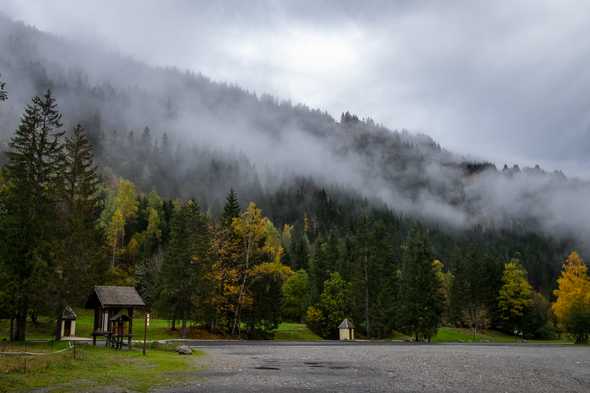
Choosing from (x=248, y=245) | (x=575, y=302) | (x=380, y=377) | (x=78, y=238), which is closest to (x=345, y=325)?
(x=248, y=245)

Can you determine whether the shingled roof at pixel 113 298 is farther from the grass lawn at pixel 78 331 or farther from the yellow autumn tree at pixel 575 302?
the yellow autumn tree at pixel 575 302

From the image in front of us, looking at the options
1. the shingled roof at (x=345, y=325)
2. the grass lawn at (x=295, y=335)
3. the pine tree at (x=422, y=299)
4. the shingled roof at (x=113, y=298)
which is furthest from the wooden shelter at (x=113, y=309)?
the pine tree at (x=422, y=299)

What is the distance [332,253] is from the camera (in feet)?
287

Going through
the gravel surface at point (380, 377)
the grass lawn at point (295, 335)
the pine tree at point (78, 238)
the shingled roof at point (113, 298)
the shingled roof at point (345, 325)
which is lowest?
the grass lawn at point (295, 335)

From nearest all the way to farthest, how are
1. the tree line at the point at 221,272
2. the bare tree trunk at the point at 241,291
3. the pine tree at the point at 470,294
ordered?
the tree line at the point at 221,272 → the bare tree trunk at the point at 241,291 → the pine tree at the point at 470,294

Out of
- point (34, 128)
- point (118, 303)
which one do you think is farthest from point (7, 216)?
point (118, 303)

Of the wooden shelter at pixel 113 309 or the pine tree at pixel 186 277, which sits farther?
the pine tree at pixel 186 277

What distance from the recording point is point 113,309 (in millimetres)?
38781

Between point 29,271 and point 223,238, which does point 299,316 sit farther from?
point 29,271

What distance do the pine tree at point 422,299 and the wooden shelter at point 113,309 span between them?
133ft

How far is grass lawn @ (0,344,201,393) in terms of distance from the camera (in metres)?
17.0

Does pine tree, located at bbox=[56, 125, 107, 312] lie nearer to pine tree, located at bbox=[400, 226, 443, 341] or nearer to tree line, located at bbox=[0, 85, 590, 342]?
tree line, located at bbox=[0, 85, 590, 342]

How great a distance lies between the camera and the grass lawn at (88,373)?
1703 cm

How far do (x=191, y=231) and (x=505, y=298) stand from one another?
59711mm
